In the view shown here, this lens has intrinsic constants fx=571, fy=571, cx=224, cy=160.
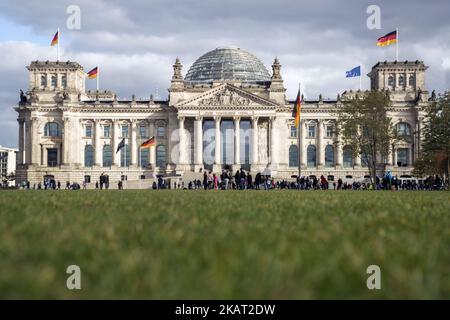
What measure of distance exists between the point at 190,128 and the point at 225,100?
837 cm

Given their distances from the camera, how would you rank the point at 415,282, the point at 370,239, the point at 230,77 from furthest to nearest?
the point at 230,77 < the point at 370,239 < the point at 415,282

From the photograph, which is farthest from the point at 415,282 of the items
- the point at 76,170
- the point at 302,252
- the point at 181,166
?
the point at 76,170

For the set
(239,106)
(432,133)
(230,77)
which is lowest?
(432,133)

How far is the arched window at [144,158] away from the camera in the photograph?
102188 millimetres

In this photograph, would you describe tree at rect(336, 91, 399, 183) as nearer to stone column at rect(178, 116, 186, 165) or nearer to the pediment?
the pediment

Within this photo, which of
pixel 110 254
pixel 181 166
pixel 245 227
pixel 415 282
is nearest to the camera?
pixel 415 282

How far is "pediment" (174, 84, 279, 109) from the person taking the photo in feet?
320

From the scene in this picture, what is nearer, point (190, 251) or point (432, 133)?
point (190, 251)

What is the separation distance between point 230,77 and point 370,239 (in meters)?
106

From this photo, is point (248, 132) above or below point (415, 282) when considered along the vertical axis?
above

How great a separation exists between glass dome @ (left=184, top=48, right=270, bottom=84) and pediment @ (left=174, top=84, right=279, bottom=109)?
12.1 metres

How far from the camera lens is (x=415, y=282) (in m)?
4.48

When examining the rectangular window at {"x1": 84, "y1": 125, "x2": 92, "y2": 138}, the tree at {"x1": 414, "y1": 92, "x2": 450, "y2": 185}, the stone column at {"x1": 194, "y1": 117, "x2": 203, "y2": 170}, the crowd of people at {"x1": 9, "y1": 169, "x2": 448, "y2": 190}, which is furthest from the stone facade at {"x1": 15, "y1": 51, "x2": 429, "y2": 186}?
the tree at {"x1": 414, "y1": 92, "x2": 450, "y2": 185}

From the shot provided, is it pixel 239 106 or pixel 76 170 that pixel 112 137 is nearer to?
pixel 76 170
